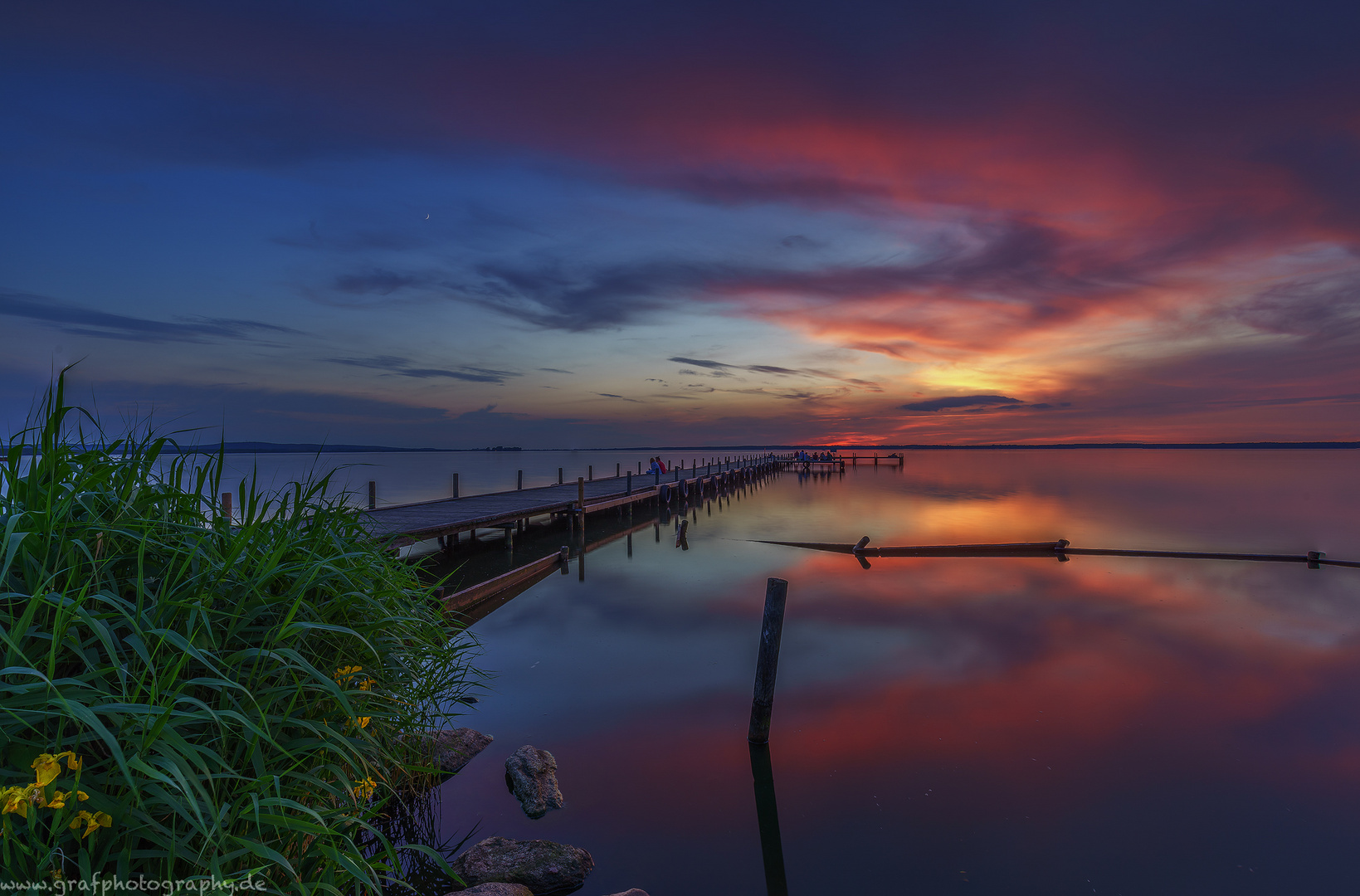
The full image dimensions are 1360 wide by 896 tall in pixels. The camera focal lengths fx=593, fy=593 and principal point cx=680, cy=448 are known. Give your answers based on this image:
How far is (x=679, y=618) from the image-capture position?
13.1m

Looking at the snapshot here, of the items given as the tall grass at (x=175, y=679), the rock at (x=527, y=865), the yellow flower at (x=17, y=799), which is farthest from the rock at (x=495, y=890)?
the yellow flower at (x=17, y=799)

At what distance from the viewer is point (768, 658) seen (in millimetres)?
6852

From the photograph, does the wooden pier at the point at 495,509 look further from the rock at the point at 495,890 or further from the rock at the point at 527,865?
the rock at the point at 495,890

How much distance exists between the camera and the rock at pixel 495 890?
4051 mm

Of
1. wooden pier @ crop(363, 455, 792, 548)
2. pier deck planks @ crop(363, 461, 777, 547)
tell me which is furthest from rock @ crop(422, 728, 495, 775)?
pier deck planks @ crop(363, 461, 777, 547)

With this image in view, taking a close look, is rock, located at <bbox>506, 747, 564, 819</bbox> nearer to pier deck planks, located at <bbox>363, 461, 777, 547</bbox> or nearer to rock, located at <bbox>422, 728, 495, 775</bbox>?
rock, located at <bbox>422, 728, 495, 775</bbox>

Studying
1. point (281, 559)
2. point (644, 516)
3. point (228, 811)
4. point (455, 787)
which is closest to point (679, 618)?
point (455, 787)

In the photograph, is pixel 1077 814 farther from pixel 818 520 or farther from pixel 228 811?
pixel 818 520

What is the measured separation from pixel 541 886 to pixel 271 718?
2.86 m

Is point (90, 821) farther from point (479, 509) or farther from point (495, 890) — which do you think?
point (479, 509)

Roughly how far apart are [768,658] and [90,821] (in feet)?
19.0

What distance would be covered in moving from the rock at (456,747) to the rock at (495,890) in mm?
2079

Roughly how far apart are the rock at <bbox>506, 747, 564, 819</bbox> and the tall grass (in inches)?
87.2

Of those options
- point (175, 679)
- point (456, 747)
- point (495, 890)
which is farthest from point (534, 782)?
point (175, 679)
